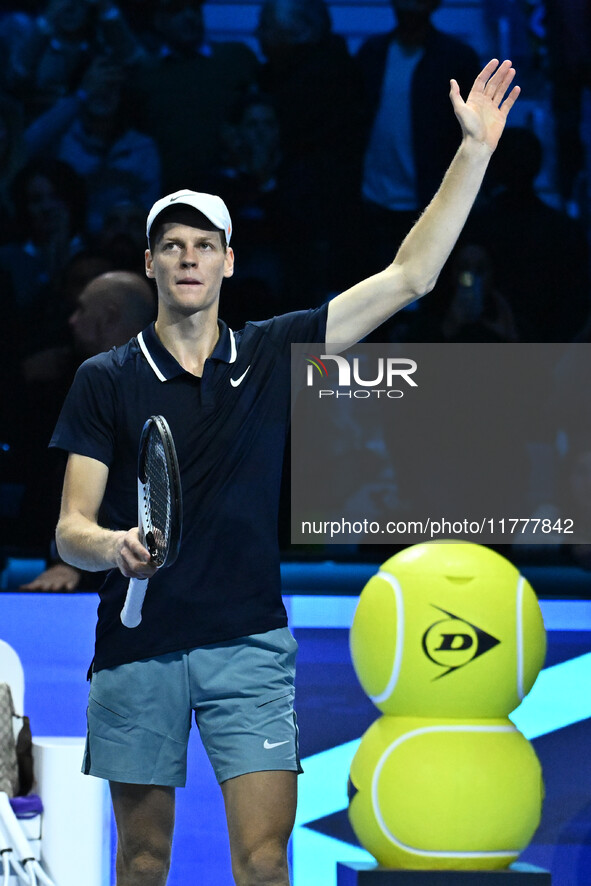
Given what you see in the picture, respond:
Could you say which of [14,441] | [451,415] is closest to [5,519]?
[14,441]

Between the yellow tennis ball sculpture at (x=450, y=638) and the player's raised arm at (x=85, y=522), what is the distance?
74cm

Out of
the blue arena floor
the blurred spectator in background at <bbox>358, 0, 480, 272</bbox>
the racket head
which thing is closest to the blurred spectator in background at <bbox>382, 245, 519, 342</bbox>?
the blurred spectator in background at <bbox>358, 0, 480, 272</bbox>

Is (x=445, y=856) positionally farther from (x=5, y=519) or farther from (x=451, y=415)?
(x=5, y=519)

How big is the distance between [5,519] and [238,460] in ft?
5.64

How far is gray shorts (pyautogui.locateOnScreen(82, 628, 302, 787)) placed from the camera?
2.21m

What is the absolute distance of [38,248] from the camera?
400cm

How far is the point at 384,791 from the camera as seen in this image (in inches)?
103

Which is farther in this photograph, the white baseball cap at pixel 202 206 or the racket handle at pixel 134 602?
the white baseball cap at pixel 202 206

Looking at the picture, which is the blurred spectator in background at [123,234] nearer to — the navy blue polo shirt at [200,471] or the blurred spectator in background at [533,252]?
the blurred spectator in background at [533,252]

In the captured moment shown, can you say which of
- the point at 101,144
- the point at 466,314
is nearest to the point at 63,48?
the point at 101,144

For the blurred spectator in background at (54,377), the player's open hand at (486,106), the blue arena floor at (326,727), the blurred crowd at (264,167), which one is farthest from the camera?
the blurred crowd at (264,167)

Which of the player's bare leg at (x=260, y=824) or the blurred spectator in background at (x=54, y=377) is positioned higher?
the blurred spectator in background at (x=54, y=377)

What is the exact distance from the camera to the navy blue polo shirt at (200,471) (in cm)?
223

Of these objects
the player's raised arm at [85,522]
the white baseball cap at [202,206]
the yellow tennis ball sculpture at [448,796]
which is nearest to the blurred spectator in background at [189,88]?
the white baseball cap at [202,206]
